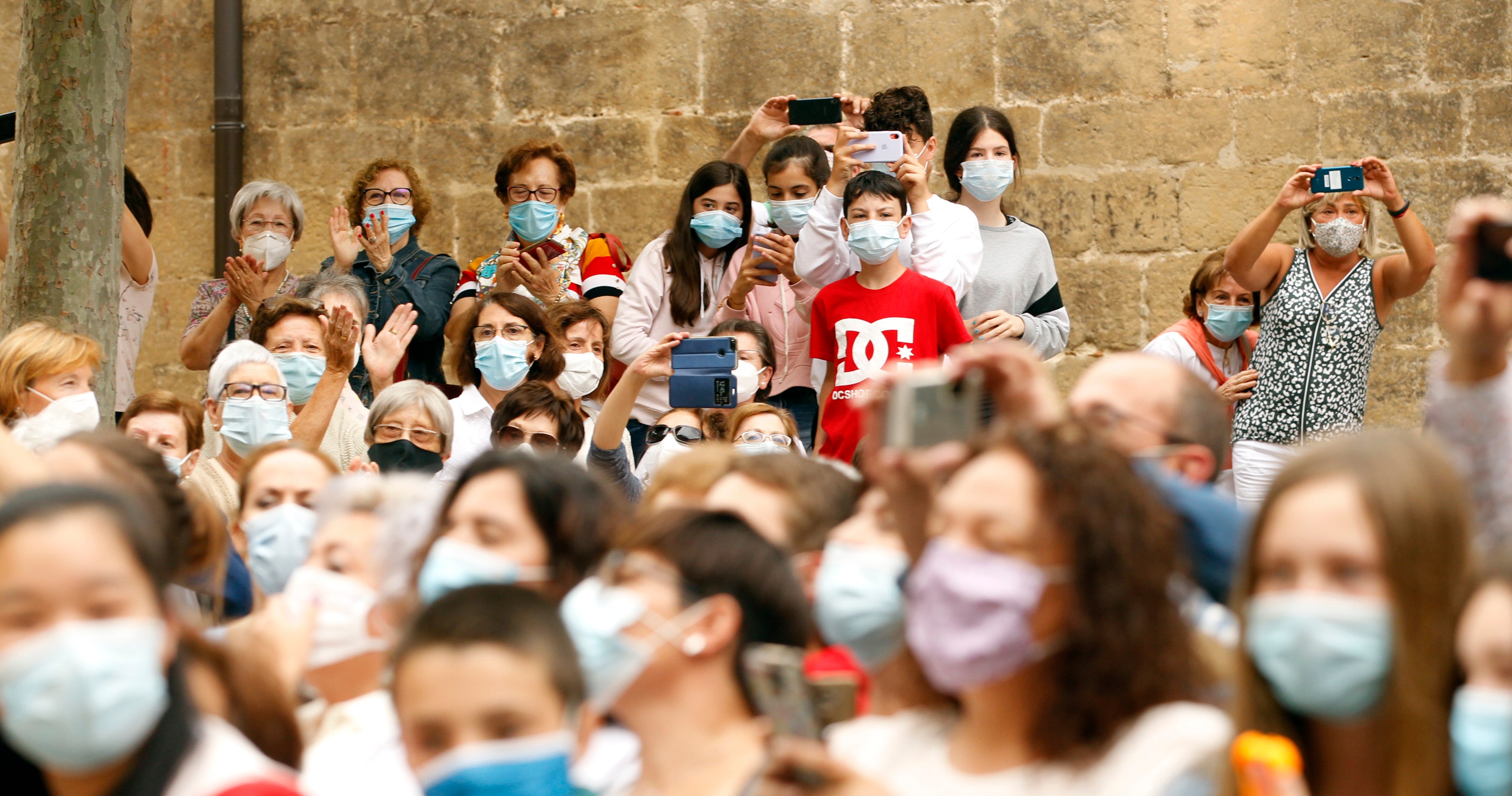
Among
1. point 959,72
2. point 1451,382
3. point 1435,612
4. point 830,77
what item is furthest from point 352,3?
point 1435,612

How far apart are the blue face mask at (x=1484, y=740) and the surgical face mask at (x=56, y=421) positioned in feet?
12.2

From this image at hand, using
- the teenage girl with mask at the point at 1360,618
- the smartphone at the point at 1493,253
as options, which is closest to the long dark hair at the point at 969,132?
the smartphone at the point at 1493,253

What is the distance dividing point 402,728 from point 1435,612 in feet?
4.63

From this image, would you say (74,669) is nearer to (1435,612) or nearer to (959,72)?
(1435,612)

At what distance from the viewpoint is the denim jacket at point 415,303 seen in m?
6.43

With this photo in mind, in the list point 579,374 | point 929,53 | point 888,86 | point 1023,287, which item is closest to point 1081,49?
point 929,53

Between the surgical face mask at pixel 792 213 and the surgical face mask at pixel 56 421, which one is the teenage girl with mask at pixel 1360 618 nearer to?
the surgical face mask at pixel 56 421

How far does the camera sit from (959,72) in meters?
7.76

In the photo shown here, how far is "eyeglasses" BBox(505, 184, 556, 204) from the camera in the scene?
6621 mm

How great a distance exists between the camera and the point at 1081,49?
7.58 meters

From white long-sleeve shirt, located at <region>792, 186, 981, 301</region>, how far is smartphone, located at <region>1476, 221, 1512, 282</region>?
3165 mm

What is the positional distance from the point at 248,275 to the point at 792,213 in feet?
7.29

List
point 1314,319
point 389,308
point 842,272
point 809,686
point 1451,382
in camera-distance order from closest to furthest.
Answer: point 809,686, point 1451,382, point 1314,319, point 842,272, point 389,308

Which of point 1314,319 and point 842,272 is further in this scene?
point 842,272
